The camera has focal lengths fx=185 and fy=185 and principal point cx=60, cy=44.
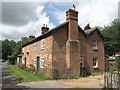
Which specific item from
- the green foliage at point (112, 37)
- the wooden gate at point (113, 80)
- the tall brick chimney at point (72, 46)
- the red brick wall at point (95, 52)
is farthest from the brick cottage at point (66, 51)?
the green foliage at point (112, 37)

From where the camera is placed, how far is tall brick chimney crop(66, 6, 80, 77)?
79.7ft

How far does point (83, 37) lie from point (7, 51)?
3630 inches

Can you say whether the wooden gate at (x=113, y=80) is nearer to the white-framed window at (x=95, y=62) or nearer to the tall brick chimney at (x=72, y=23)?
the tall brick chimney at (x=72, y=23)

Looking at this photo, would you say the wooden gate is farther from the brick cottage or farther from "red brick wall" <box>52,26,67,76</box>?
"red brick wall" <box>52,26,67,76</box>

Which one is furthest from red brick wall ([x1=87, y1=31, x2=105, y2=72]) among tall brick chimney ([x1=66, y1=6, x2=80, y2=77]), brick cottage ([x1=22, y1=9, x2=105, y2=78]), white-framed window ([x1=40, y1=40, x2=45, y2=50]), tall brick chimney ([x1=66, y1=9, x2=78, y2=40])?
white-framed window ([x1=40, y1=40, x2=45, y2=50])

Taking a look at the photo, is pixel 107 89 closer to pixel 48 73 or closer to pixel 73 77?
pixel 73 77

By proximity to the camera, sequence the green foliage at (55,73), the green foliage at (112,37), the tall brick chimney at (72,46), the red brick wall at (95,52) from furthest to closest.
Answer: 1. the green foliage at (112,37)
2. the red brick wall at (95,52)
3. the tall brick chimney at (72,46)
4. the green foliage at (55,73)

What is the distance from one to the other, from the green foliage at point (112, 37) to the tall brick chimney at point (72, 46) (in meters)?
29.1

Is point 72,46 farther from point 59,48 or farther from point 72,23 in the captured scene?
point 72,23

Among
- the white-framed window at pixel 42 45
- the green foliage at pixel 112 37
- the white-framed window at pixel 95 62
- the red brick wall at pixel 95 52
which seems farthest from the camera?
the green foliage at pixel 112 37

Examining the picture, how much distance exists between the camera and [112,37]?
5250 cm

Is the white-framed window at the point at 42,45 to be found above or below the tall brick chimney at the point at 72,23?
below

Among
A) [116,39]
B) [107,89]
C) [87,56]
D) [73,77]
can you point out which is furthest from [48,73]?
[116,39]

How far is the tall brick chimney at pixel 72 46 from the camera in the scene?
957 inches
